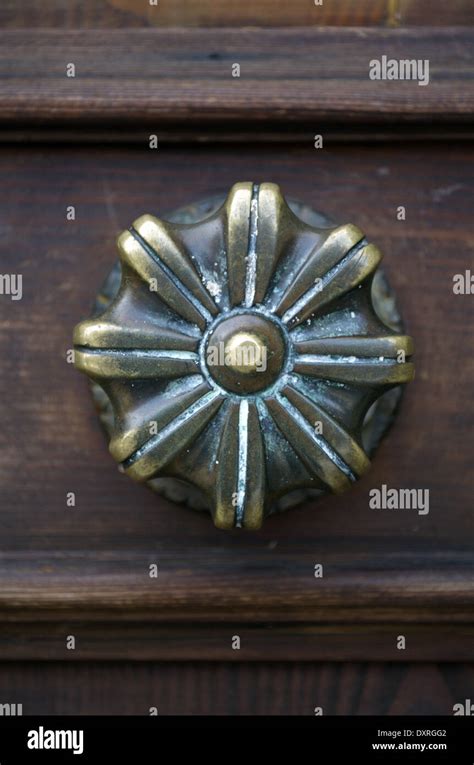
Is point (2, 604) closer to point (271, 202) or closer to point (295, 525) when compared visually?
point (295, 525)

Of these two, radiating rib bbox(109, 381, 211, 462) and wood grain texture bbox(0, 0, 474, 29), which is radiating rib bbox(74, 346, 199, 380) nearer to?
radiating rib bbox(109, 381, 211, 462)

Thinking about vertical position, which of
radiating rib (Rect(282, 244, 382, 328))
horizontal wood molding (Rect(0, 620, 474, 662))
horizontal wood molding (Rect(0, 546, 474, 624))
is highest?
radiating rib (Rect(282, 244, 382, 328))

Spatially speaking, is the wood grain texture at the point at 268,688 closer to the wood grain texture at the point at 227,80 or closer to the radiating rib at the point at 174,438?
the radiating rib at the point at 174,438

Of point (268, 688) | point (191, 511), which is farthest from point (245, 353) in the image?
point (268, 688)

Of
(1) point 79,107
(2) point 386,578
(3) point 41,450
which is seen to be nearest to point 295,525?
(2) point 386,578

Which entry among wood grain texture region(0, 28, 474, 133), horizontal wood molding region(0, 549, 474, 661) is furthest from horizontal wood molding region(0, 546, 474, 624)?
wood grain texture region(0, 28, 474, 133)
